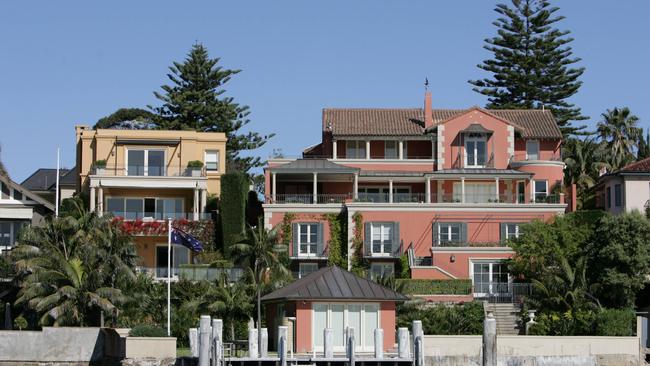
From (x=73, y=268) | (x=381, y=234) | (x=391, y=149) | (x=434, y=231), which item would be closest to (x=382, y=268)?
(x=381, y=234)

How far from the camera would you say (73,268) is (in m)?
54.6

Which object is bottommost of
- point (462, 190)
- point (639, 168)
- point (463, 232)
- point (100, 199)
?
point (463, 232)

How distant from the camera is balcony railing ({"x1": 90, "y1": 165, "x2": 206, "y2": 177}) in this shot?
226 feet

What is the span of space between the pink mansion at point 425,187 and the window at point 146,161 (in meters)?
A: 5.91

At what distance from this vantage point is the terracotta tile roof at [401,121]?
7212 cm

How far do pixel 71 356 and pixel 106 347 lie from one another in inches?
54.4

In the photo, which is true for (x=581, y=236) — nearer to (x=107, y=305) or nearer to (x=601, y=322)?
(x=601, y=322)

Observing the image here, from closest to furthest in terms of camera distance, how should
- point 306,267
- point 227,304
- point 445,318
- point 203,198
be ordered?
point 227,304 → point 445,318 → point 306,267 → point 203,198

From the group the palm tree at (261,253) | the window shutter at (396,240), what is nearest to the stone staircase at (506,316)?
the window shutter at (396,240)

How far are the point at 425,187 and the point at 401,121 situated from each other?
5454mm

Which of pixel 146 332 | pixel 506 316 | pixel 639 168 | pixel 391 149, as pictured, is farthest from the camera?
pixel 391 149

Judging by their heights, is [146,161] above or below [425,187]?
above

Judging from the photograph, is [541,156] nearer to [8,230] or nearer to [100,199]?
[100,199]

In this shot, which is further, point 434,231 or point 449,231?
point 449,231
